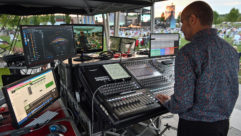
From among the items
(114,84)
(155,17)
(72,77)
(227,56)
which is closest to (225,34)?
(155,17)

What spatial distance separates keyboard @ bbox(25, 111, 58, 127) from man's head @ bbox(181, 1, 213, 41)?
117 centimetres

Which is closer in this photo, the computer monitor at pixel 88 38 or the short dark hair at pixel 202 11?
the short dark hair at pixel 202 11

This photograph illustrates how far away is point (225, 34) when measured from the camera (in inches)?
132

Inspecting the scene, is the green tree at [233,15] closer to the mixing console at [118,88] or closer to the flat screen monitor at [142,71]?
the flat screen monitor at [142,71]

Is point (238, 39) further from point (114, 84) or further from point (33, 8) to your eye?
point (33, 8)

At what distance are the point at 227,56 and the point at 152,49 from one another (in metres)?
0.92

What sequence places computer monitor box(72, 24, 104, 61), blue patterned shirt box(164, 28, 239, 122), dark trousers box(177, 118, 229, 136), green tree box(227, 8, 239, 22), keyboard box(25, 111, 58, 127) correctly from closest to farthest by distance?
blue patterned shirt box(164, 28, 239, 122), dark trousers box(177, 118, 229, 136), keyboard box(25, 111, 58, 127), computer monitor box(72, 24, 104, 61), green tree box(227, 8, 239, 22)

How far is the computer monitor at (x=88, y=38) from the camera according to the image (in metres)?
1.68

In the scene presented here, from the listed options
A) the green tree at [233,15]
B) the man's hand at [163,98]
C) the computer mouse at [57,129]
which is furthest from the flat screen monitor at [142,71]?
the green tree at [233,15]

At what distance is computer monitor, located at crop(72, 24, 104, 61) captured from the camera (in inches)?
66.3

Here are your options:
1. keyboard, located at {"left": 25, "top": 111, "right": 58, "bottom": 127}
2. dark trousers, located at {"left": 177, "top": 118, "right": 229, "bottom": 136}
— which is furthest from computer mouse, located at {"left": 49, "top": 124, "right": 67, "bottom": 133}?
dark trousers, located at {"left": 177, "top": 118, "right": 229, "bottom": 136}

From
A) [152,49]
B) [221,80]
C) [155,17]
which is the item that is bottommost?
[221,80]

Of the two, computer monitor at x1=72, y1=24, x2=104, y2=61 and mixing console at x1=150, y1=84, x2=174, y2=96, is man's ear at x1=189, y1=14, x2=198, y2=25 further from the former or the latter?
computer monitor at x1=72, y1=24, x2=104, y2=61

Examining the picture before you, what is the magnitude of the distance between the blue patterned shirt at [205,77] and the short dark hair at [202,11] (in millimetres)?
65
